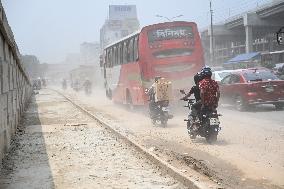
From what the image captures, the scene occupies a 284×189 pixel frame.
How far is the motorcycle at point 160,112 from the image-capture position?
1389 cm

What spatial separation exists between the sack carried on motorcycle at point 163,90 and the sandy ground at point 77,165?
98.8 inches

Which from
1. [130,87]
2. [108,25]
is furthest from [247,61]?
[108,25]

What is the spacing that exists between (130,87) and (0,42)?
1218 centimetres

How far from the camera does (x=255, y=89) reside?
16359 mm

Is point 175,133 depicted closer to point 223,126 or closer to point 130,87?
point 223,126

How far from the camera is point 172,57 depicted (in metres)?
18.0

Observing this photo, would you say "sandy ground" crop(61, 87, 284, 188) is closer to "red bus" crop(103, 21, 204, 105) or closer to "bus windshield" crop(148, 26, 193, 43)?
"red bus" crop(103, 21, 204, 105)

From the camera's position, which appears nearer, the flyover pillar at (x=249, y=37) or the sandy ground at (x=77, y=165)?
the sandy ground at (x=77, y=165)

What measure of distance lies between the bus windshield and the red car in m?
2.69

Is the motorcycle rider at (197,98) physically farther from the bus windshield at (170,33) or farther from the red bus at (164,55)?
the bus windshield at (170,33)

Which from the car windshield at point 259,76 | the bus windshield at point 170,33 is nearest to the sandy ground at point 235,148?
the car windshield at point 259,76

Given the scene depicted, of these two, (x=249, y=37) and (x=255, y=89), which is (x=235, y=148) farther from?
(x=249, y=37)

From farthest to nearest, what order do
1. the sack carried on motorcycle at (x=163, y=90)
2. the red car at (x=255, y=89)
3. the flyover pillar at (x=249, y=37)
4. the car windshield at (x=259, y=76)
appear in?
the flyover pillar at (x=249, y=37)
the car windshield at (x=259, y=76)
the red car at (x=255, y=89)
the sack carried on motorcycle at (x=163, y=90)

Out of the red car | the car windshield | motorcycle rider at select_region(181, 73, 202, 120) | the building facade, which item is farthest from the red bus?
the building facade
